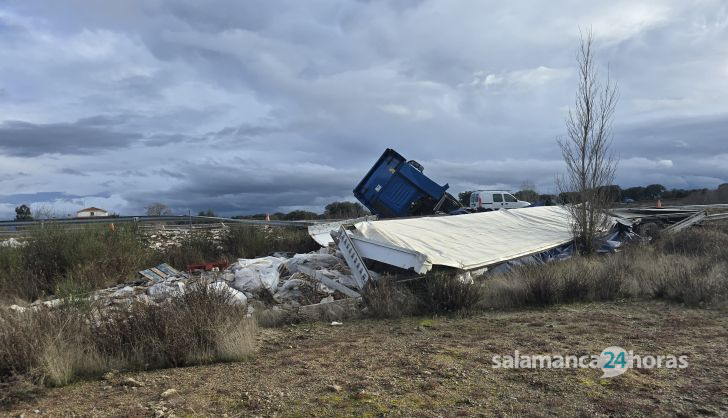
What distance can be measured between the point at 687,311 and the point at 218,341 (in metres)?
6.49

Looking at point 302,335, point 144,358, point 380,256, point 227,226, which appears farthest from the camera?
point 227,226

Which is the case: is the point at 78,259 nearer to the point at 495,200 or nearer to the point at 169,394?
the point at 169,394

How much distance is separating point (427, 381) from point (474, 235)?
8.57 metres

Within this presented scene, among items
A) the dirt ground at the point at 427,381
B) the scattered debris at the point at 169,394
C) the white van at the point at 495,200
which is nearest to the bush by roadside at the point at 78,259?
the dirt ground at the point at 427,381

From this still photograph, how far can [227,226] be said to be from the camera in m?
17.8

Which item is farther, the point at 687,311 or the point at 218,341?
the point at 687,311

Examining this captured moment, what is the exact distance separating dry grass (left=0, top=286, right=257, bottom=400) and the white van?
23.8 meters

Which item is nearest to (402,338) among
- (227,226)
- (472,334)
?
(472,334)

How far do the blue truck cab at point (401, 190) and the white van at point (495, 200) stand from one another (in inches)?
316

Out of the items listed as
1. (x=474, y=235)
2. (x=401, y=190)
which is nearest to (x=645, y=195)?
(x=401, y=190)

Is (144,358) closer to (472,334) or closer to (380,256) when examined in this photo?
(472,334)

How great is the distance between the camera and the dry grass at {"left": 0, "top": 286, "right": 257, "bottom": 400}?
4.50 meters

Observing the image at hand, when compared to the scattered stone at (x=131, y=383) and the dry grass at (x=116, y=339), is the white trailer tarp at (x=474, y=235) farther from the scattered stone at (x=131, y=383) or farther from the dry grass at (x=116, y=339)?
the scattered stone at (x=131, y=383)

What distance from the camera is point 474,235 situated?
41.1 feet
